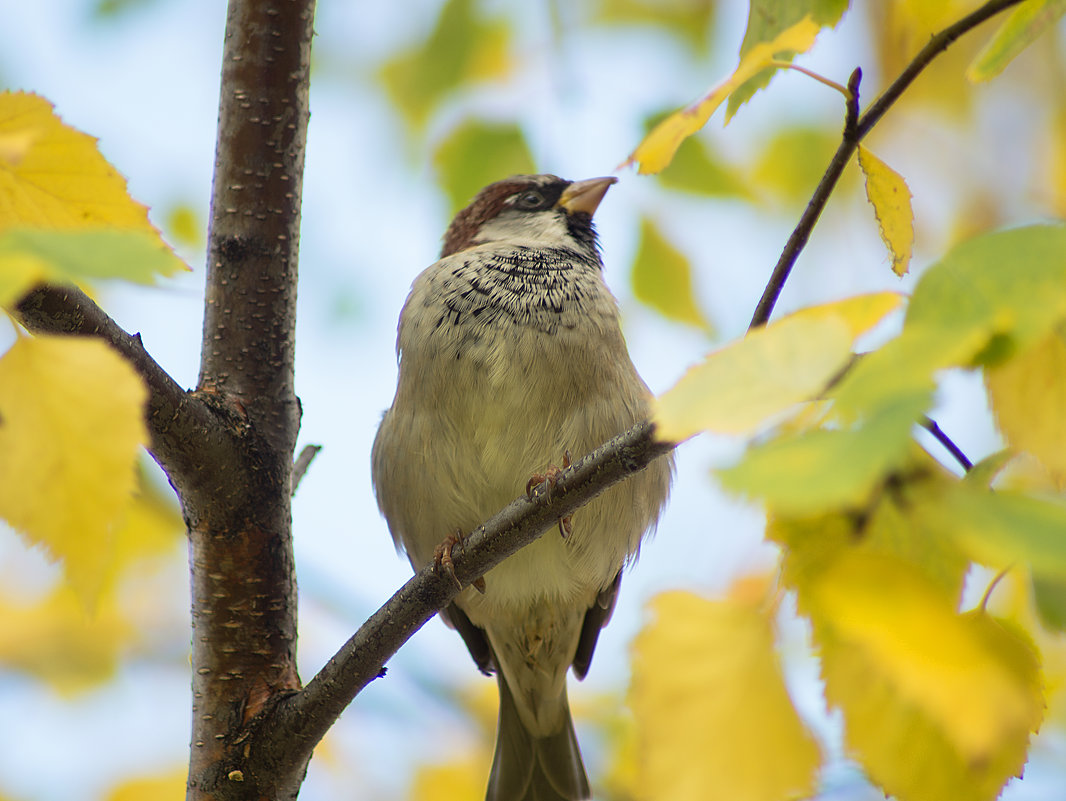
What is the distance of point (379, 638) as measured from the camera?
5.19 feet

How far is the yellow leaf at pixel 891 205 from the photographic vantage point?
1.04 m

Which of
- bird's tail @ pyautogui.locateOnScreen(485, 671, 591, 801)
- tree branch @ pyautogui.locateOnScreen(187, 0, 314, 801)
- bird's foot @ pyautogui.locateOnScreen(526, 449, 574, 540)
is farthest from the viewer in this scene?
bird's tail @ pyautogui.locateOnScreen(485, 671, 591, 801)

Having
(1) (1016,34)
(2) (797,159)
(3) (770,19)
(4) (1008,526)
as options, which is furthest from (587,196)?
(4) (1008,526)

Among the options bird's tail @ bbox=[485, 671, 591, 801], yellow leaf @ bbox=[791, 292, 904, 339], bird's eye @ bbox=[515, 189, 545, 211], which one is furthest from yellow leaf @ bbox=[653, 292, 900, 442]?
bird's eye @ bbox=[515, 189, 545, 211]

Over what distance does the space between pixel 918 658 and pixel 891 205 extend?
65cm

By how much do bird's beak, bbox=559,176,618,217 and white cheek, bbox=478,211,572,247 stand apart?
1.9 inches

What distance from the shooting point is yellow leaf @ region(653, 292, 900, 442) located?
61cm

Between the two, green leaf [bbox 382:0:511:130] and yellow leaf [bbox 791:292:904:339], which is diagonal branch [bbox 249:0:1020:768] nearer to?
yellow leaf [bbox 791:292:904:339]

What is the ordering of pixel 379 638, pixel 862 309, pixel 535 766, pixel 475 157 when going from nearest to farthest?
pixel 862 309 → pixel 379 638 → pixel 475 157 → pixel 535 766

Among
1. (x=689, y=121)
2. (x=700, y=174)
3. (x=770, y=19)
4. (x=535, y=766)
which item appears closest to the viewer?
(x=689, y=121)

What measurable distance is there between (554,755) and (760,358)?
7.22 ft

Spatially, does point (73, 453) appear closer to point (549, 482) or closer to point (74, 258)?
point (74, 258)

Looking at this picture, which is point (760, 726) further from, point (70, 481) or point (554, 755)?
point (554, 755)

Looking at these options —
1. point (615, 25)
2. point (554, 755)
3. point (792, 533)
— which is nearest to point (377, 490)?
point (554, 755)
